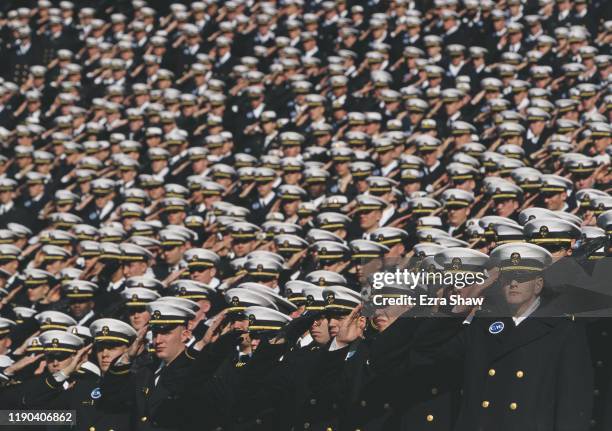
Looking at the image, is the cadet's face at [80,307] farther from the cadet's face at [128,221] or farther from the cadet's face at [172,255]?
the cadet's face at [128,221]

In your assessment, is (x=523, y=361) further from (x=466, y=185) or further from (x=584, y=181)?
(x=466, y=185)

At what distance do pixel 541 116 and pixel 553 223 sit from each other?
5.45 metres

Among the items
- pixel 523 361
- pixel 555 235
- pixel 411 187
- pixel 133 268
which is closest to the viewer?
pixel 523 361

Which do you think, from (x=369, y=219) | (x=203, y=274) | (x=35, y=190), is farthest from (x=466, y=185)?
(x=35, y=190)

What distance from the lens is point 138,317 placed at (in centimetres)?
787

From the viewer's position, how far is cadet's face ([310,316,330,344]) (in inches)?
244

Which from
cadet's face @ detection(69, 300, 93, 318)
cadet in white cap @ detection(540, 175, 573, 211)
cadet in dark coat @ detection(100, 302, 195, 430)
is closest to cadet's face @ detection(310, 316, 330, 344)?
cadet in dark coat @ detection(100, 302, 195, 430)

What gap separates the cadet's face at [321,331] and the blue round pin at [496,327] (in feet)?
3.89

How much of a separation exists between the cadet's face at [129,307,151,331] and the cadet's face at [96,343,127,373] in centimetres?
83

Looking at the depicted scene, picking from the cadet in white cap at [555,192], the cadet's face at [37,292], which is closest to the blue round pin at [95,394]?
the cadet's face at [37,292]

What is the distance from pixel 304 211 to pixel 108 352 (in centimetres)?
382

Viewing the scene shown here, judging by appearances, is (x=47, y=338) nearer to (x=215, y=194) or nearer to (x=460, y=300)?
(x=460, y=300)

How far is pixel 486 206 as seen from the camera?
9.30 m

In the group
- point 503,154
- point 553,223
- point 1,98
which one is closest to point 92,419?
point 553,223
